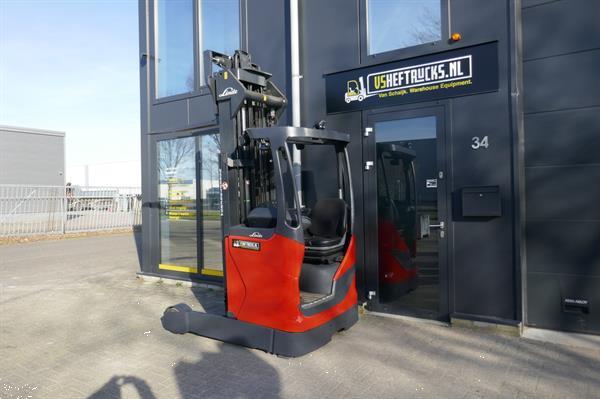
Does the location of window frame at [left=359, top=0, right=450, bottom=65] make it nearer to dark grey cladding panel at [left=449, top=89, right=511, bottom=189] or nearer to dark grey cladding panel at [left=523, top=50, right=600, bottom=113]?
dark grey cladding panel at [left=449, top=89, right=511, bottom=189]

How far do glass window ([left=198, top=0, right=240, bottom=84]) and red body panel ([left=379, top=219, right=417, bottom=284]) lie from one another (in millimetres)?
4050

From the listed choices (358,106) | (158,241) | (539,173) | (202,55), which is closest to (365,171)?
(358,106)

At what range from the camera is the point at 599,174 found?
15.7 ft

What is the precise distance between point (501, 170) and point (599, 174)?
3.18ft

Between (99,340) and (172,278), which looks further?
(172,278)

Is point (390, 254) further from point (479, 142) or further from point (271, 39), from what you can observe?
point (271, 39)

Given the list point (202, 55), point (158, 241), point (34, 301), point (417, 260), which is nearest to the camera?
point (417, 260)

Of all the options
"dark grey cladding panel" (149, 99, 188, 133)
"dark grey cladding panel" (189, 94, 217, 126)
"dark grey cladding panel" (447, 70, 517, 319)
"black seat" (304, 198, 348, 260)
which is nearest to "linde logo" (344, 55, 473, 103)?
"dark grey cladding panel" (447, 70, 517, 319)

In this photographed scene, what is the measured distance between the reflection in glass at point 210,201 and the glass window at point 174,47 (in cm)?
117

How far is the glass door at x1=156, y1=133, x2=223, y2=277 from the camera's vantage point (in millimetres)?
7934

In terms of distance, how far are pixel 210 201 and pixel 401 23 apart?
14.3 ft

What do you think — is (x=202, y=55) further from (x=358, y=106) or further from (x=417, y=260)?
(x=417, y=260)

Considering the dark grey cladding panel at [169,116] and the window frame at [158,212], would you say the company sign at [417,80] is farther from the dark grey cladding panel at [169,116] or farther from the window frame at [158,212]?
the dark grey cladding panel at [169,116]

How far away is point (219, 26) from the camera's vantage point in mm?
7840
